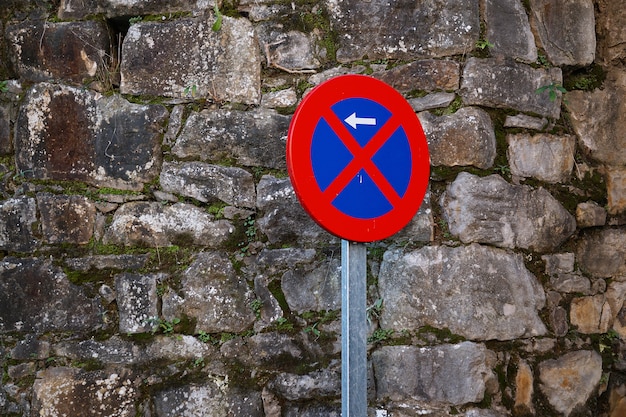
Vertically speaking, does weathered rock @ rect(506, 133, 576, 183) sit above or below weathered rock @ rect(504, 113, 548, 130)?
below

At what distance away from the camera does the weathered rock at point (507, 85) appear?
2883 millimetres

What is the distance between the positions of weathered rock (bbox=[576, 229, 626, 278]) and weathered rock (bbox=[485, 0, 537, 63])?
844 mm

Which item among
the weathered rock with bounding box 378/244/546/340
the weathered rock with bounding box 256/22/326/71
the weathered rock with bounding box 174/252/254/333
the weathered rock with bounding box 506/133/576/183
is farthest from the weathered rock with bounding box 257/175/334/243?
the weathered rock with bounding box 506/133/576/183

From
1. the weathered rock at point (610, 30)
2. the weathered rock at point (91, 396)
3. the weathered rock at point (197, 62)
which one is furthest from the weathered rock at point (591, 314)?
the weathered rock at point (91, 396)

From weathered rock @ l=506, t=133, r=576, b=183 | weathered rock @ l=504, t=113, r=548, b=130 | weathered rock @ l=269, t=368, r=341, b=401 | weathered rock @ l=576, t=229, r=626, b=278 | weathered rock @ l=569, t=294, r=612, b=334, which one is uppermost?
weathered rock @ l=504, t=113, r=548, b=130

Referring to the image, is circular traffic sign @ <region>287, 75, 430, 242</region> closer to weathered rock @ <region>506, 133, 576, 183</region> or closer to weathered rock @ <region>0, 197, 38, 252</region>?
weathered rock @ <region>506, 133, 576, 183</region>

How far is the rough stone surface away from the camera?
9.23ft

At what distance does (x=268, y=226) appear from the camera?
115 inches

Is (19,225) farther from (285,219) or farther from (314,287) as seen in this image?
(314,287)

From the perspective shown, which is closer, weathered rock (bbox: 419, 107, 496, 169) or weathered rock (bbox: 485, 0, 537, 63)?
weathered rock (bbox: 419, 107, 496, 169)

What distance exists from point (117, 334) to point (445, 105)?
1.64 meters

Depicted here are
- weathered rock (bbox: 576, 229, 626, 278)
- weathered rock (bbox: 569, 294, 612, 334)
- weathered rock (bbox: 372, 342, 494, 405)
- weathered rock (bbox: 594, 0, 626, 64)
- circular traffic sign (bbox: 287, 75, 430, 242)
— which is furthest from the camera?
weathered rock (bbox: 594, 0, 626, 64)

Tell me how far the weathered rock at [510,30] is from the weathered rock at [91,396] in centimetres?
205

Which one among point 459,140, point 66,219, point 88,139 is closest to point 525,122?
point 459,140
